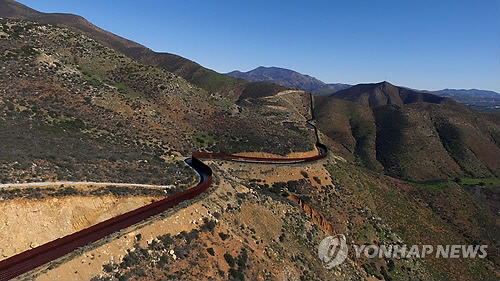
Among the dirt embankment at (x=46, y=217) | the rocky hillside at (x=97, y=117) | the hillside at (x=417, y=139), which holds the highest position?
the rocky hillside at (x=97, y=117)

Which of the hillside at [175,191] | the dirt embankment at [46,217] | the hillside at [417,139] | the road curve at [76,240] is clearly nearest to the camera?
the road curve at [76,240]

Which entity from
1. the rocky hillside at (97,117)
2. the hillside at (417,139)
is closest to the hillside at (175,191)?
the rocky hillside at (97,117)

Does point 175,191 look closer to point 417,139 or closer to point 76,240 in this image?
point 76,240

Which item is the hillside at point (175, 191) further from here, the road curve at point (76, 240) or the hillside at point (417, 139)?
the hillside at point (417, 139)

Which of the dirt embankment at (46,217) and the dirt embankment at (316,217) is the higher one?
the dirt embankment at (46,217)

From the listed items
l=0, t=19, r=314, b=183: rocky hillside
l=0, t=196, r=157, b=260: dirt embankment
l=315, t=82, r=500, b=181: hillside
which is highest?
l=0, t=19, r=314, b=183: rocky hillside

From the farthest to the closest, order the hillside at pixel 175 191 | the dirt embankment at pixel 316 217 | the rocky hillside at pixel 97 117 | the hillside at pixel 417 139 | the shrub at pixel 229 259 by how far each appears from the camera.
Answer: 1. the hillside at pixel 417 139
2. the dirt embankment at pixel 316 217
3. the rocky hillside at pixel 97 117
4. the shrub at pixel 229 259
5. the hillside at pixel 175 191

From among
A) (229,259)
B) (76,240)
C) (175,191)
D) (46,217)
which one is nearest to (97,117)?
(175,191)

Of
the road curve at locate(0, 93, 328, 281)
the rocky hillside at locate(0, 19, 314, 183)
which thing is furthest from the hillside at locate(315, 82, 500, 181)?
the road curve at locate(0, 93, 328, 281)

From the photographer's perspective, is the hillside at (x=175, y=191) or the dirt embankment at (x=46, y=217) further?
the hillside at (x=175, y=191)

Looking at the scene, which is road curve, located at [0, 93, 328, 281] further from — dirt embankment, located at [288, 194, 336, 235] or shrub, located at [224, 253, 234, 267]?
dirt embankment, located at [288, 194, 336, 235]
